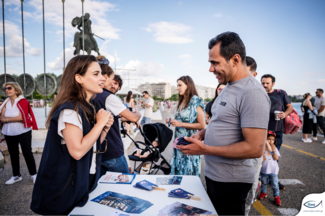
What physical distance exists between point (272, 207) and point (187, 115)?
2134 millimetres

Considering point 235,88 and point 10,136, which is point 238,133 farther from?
point 10,136

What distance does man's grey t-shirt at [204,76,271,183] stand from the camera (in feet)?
4.40

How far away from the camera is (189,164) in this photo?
117 inches

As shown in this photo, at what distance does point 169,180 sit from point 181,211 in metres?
0.53

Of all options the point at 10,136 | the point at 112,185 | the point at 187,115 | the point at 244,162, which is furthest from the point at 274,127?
the point at 10,136

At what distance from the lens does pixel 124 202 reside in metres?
1.46

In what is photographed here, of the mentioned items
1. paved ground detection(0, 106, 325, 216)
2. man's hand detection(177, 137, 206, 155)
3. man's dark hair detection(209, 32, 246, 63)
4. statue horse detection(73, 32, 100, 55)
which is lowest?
paved ground detection(0, 106, 325, 216)

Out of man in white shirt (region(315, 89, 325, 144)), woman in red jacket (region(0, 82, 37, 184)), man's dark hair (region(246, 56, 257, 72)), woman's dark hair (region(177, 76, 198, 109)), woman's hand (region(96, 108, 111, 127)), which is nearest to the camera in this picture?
woman's hand (region(96, 108, 111, 127))

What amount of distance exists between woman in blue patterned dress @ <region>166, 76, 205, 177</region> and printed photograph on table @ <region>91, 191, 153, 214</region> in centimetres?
158

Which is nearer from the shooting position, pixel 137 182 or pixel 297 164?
pixel 137 182

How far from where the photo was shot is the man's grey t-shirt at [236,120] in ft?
4.40

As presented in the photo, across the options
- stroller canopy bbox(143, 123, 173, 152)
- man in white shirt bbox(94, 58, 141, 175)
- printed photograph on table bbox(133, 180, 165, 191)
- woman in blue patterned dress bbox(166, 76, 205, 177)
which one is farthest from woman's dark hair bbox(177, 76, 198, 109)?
printed photograph on table bbox(133, 180, 165, 191)

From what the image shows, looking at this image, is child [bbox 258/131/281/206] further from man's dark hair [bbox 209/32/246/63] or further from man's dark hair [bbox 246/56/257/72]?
man's dark hair [bbox 209/32/246/63]

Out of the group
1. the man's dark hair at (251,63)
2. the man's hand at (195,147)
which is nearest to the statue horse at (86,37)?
the man's dark hair at (251,63)
